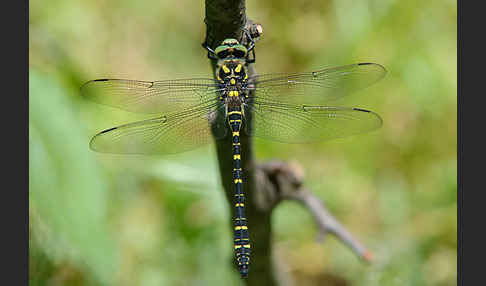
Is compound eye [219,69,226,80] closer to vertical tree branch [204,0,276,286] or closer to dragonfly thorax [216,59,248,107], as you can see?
dragonfly thorax [216,59,248,107]

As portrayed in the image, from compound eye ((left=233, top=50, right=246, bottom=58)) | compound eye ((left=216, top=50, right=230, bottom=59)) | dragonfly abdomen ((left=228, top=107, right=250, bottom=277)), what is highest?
compound eye ((left=233, top=50, right=246, bottom=58))

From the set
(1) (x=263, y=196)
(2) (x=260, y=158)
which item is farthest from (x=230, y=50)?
(2) (x=260, y=158)

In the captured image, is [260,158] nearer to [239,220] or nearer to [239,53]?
[239,220]

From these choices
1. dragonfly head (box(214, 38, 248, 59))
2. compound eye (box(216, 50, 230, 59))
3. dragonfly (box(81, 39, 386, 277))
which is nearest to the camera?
dragonfly head (box(214, 38, 248, 59))

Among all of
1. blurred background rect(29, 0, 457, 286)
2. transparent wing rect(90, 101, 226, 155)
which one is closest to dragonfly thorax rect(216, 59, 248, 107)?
transparent wing rect(90, 101, 226, 155)

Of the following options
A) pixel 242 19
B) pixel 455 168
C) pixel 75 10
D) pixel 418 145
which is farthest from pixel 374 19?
pixel 242 19

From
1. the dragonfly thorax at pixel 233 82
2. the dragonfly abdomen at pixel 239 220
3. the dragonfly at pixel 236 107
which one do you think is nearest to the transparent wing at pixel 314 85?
the dragonfly at pixel 236 107
